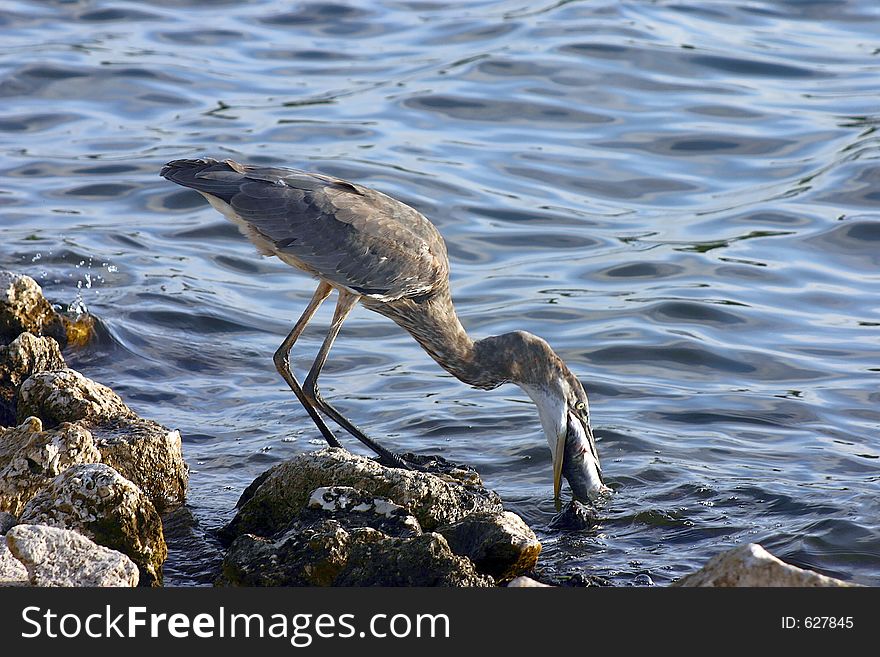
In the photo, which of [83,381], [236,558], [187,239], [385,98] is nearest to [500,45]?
[385,98]

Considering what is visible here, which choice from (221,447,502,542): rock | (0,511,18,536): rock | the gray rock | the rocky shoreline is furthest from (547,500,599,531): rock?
(0,511,18,536): rock

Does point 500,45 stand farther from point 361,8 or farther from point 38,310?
point 38,310

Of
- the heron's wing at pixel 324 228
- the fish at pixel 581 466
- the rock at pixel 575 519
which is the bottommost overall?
the rock at pixel 575 519

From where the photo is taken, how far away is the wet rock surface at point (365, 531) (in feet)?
16.2

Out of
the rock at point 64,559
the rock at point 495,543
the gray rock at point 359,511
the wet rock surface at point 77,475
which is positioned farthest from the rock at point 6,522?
the rock at point 495,543

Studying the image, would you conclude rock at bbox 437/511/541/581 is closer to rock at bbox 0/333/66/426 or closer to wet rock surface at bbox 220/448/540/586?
wet rock surface at bbox 220/448/540/586

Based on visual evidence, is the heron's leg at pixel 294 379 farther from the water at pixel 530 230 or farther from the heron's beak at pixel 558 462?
the heron's beak at pixel 558 462

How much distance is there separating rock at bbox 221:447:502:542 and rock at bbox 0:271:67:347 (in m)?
2.43

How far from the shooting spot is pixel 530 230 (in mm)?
11109

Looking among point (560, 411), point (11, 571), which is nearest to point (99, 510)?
point (11, 571)

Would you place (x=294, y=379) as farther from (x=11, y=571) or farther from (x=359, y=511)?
(x=11, y=571)

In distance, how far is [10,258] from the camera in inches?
396

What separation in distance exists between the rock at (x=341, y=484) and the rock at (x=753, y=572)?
1.53 m

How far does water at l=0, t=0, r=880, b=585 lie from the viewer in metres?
7.15
